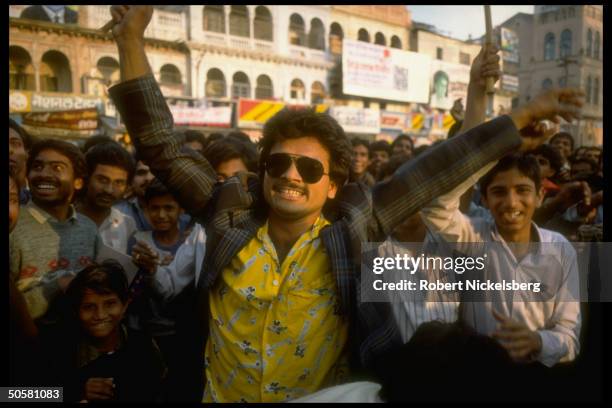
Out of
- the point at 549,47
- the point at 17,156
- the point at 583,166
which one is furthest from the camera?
the point at 549,47

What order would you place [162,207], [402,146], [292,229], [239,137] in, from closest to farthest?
[292,229]
[162,207]
[239,137]
[402,146]

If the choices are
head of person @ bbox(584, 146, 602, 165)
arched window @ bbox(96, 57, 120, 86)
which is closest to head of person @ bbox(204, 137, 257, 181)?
head of person @ bbox(584, 146, 602, 165)

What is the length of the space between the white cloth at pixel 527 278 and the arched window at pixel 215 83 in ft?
71.5

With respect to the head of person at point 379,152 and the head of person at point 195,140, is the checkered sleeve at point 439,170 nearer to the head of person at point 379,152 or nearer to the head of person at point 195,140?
the head of person at point 195,140

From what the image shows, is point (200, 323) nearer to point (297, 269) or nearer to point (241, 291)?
point (241, 291)

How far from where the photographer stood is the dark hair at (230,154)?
3.04 metres

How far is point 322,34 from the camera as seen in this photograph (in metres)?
25.8

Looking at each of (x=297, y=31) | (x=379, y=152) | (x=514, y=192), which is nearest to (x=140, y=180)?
(x=514, y=192)

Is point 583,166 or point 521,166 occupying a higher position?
point 583,166

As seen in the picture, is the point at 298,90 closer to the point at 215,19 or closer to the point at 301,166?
the point at 215,19

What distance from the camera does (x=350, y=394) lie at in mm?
1399

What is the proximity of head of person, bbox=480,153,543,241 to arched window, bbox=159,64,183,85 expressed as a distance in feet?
68.5

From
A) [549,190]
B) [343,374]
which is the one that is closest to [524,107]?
[343,374]

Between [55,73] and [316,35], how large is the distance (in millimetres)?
12879
